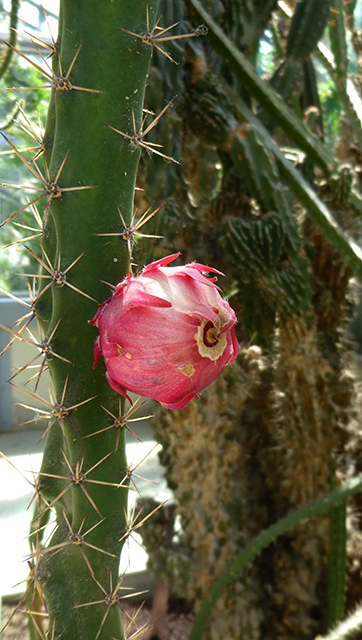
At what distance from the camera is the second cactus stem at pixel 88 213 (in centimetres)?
29

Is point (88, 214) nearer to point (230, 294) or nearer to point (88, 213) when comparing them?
point (88, 213)

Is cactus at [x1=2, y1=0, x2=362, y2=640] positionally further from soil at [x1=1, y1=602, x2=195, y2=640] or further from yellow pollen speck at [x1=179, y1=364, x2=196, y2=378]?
soil at [x1=1, y1=602, x2=195, y2=640]

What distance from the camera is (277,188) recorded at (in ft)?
2.50

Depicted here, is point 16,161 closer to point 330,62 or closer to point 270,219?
point 330,62

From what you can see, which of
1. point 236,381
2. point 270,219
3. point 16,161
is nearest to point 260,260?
point 270,219

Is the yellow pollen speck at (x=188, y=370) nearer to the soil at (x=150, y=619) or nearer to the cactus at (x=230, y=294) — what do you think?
the cactus at (x=230, y=294)

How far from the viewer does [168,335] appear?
0.80ft

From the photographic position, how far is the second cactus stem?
29 centimetres

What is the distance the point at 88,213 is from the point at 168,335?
0.30 ft

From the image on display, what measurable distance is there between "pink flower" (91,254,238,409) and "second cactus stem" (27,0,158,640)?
0.04 meters

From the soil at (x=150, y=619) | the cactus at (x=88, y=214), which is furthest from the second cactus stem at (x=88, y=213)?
the soil at (x=150, y=619)

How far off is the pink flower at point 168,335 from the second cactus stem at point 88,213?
0.04 m

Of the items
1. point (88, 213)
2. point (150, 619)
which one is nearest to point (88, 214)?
point (88, 213)

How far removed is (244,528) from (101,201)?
0.80m
